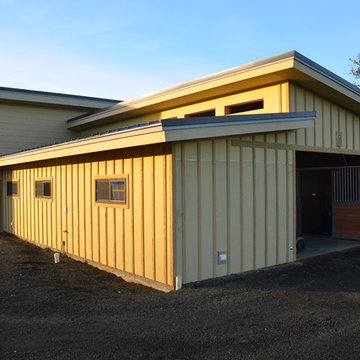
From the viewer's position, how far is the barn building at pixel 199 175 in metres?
6.88

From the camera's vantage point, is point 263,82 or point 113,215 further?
point 263,82

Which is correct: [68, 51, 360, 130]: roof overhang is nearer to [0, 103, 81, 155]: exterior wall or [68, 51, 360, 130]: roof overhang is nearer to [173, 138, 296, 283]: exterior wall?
[173, 138, 296, 283]: exterior wall

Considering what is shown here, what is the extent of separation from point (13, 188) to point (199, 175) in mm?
9234

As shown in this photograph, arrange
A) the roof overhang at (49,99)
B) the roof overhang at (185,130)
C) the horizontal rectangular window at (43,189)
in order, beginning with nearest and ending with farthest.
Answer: the roof overhang at (185,130) < the horizontal rectangular window at (43,189) < the roof overhang at (49,99)

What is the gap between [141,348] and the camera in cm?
445

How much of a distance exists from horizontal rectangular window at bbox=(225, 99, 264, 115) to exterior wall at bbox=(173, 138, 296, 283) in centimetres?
185

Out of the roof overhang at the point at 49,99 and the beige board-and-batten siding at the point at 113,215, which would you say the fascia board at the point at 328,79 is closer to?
the beige board-and-batten siding at the point at 113,215

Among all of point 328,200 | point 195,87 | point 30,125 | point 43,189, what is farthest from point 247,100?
point 30,125

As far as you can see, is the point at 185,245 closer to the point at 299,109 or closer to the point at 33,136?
the point at 299,109

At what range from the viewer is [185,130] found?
20.3ft

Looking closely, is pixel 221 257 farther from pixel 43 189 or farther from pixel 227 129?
pixel 43 189

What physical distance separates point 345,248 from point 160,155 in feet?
22.1

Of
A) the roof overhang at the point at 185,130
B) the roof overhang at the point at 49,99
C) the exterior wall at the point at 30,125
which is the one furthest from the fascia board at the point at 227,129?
the exterior wall at the point at 30,125

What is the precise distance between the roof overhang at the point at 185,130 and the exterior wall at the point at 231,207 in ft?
1.90
